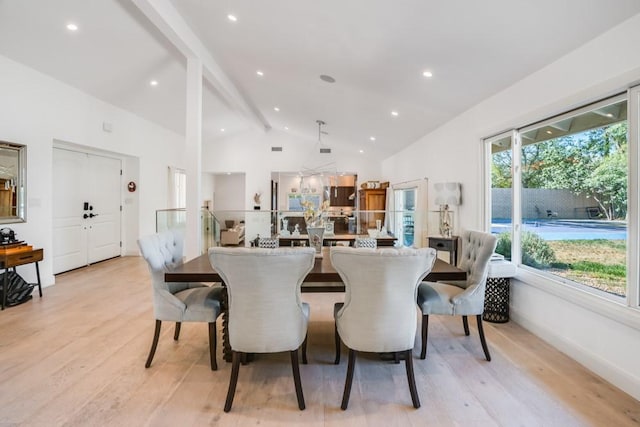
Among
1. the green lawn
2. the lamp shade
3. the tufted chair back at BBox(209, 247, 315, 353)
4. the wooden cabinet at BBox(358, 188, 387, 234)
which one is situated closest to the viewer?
the tufted chair back at BBox(209, 247, 315, 353)

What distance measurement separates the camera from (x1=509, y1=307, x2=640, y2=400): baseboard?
205 centimetres

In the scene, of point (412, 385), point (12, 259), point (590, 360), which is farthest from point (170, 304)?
point (590, 360)

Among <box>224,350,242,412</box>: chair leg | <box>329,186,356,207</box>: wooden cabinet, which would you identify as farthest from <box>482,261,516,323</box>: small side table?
<box>329,186,356,207</box>: wooden cabinet

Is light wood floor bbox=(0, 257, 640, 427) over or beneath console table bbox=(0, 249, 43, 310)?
beneath

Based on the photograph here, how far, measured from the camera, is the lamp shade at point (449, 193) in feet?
14.0

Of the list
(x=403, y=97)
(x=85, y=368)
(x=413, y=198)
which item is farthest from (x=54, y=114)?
(x=413, y=198)

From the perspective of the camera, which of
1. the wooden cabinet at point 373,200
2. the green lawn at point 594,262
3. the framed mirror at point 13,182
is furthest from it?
the wooden cabinet at point 373,200

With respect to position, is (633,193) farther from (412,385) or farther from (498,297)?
(412,385)

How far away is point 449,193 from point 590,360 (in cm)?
241

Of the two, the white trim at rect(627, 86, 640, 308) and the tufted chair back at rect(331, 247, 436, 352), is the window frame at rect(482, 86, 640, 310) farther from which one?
the tufted chair back at rect(331, 247, 436, 352)

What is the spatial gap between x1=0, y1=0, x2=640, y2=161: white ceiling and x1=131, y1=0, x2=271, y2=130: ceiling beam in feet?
0.13

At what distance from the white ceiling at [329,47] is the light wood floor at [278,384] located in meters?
2.42

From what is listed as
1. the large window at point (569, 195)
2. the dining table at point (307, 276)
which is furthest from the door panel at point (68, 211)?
the large window at point (569, 195)

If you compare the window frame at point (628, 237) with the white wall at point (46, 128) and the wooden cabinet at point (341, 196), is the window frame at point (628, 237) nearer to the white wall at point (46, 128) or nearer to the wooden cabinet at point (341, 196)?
the white wall at point (46, 128)
